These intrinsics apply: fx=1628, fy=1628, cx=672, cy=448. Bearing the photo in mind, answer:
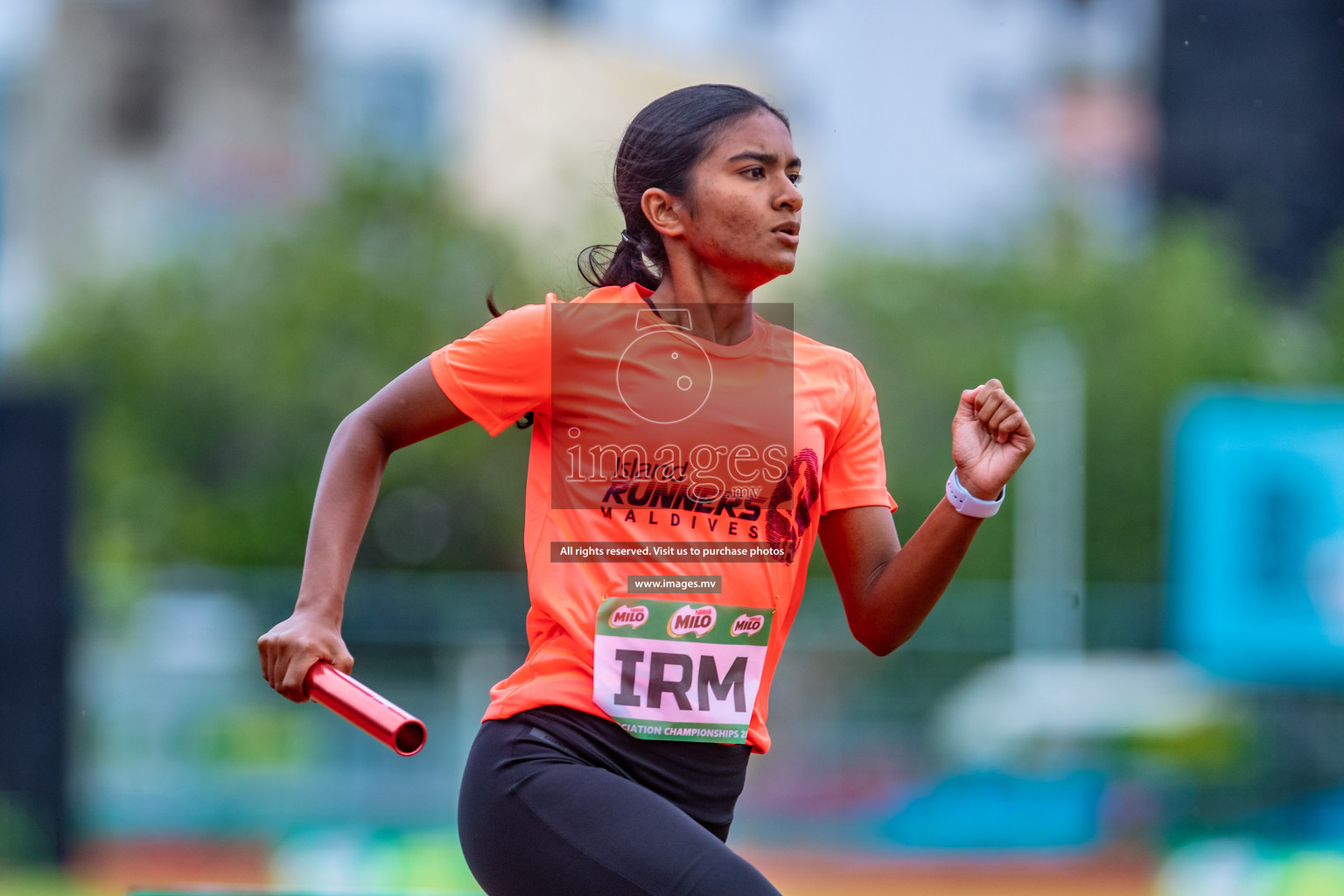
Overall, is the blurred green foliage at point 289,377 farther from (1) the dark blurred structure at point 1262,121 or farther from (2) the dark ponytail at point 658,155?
(2) the dark ponytail at point 658,155

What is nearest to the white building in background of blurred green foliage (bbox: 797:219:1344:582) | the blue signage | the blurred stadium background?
the blurred stadium background

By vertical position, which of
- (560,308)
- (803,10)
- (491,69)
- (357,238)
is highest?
(803,10)

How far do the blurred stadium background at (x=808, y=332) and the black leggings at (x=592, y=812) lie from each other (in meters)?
0.80

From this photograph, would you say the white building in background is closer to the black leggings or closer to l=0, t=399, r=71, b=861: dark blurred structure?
l=0, t=399, r=71, b=861: dark blurred structure

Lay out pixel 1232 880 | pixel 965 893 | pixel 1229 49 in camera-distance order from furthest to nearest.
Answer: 1. pixel 1229 49
2. pixel 965 893
3. pixel 1232 880

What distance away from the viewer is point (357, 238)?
22.3 m

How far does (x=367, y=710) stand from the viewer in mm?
2111

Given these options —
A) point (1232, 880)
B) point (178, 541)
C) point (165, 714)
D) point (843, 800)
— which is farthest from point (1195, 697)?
point (178, 541)

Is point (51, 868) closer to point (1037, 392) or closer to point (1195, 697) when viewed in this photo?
point (1195, 697)

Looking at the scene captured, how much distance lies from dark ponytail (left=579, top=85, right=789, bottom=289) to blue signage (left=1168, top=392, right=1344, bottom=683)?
11.2m

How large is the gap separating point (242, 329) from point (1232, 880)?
16532mm

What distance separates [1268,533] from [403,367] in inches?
426

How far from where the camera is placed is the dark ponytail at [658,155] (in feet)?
8.05

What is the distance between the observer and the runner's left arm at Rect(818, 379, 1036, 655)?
2.39 metres
